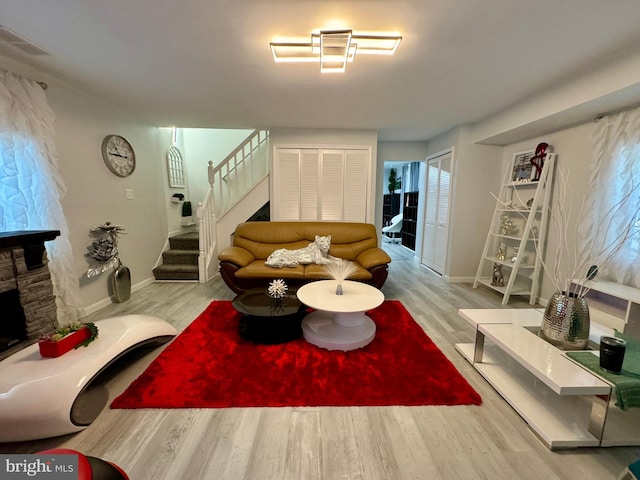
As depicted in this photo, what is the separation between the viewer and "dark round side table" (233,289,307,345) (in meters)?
2.12

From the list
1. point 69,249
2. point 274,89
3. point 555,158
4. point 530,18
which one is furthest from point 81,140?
point 555,158

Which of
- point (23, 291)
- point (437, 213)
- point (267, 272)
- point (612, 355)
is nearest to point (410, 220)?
point (437, 213)

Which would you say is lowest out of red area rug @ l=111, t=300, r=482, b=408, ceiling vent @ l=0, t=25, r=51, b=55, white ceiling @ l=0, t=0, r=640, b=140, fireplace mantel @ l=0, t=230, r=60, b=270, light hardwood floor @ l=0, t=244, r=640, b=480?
light hardwood floor @ l=0, t=244, r=640, b=480

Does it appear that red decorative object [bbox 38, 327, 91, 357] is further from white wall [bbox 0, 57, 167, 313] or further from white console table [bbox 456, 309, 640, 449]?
white console table [bbox 456, 309, 640, 449]

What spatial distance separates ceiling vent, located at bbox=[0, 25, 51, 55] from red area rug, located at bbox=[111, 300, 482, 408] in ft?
7.91

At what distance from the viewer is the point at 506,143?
3.67 metres

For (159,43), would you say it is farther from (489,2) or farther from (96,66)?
(489,2)

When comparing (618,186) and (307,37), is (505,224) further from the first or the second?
(307,37)

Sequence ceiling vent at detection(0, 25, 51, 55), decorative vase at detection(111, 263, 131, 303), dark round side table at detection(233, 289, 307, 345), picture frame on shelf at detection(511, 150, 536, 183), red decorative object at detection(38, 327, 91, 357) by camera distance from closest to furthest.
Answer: red decorative object at detection(38, 327, 91, 357) → ceiling vent at detection(0, 25, 51, 55) → dark round side table at detection(233, 289, 307, 345) → decorative vase at detection(111, 263, 131, 303) → picture frame on shelf at detection(511, 150, 536, 183)

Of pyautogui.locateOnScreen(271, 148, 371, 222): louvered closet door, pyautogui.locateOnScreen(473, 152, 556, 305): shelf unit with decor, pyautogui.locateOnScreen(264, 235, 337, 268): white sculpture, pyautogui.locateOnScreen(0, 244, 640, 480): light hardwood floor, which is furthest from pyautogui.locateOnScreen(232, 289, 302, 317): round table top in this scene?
pyautogui.locateOnScreen(473, 152, 556, 305): shelf unit with decor

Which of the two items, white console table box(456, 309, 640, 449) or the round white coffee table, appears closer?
white console table box(456, 309, 640, 449)

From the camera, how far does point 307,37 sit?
1792 millimetres

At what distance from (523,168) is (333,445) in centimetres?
379

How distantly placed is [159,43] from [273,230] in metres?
2.34
